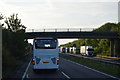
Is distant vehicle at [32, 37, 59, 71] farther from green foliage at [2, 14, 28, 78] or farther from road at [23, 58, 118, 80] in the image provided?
green foliage at [2, 14, 28, 78]

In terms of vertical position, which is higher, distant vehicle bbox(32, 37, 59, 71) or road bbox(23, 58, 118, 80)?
distant vehicle bbox(32, 37, 59, 71)

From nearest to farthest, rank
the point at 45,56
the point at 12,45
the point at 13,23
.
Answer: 1. the point at 45,56
2. the point at 12,45
3. the point at 13,23

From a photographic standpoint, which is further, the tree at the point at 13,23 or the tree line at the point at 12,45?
the tree at the point at 13,23

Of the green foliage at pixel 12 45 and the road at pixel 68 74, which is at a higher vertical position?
the green foliage at pixel 12 45

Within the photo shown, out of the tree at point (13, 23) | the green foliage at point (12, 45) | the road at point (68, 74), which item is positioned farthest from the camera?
the tree at point (13, 23)

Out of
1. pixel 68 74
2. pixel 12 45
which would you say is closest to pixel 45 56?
pixel 68 74

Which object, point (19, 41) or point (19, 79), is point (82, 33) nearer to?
point (19, 41)

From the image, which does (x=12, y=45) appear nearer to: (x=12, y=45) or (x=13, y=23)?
(x=12, y=45)

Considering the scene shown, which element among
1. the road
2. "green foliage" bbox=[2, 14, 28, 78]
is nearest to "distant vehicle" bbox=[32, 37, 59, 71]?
the road

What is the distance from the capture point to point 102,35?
173ft

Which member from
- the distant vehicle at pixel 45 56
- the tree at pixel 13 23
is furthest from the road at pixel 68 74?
the tree at pixel 13 23

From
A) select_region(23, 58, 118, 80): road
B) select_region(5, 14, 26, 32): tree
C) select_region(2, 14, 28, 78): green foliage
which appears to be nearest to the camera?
select_region(23, 58, 118, 80): road

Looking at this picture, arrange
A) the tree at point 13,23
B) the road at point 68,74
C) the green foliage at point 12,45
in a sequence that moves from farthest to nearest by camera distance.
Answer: the tree at point 13,23 < the green foliage at point 12,45 < the road at point 68,74

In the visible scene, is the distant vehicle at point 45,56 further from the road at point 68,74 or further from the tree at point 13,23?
the tree at point 13,23
